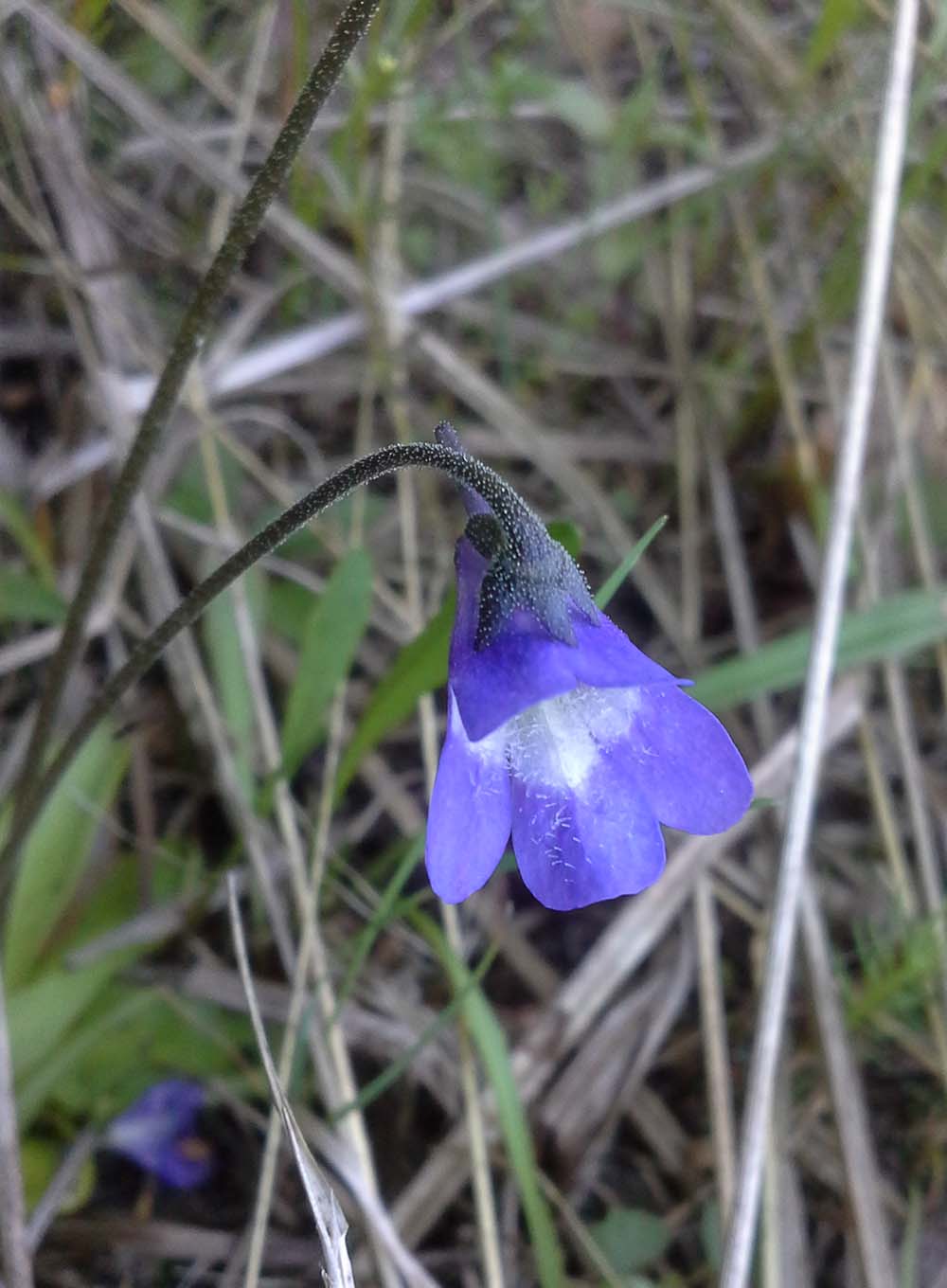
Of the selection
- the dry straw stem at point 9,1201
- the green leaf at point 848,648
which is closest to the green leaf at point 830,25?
the green leaf at point 848,648

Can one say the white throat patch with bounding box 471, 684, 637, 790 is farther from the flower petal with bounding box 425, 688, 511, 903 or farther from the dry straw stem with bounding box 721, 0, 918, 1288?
the dry straw stem with bounding box 721, 0, 918, 1288

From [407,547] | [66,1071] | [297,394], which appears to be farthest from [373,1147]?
[297,394]

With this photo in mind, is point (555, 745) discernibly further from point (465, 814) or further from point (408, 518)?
point (408, 518)

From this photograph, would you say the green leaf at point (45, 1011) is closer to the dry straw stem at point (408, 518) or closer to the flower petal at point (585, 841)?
the dry straw stem at point (408, 518)

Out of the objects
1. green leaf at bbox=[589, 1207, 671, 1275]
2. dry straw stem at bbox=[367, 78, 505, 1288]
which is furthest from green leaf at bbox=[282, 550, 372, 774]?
green leaf at bbox=[589, 1207, 671, 1275]

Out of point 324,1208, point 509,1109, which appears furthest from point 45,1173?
point 324,1208

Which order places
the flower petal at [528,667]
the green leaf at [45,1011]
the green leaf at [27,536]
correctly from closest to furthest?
the flower petal at [528,667] → the green leaf at [45,1011] → the green leaf at [27,536]
